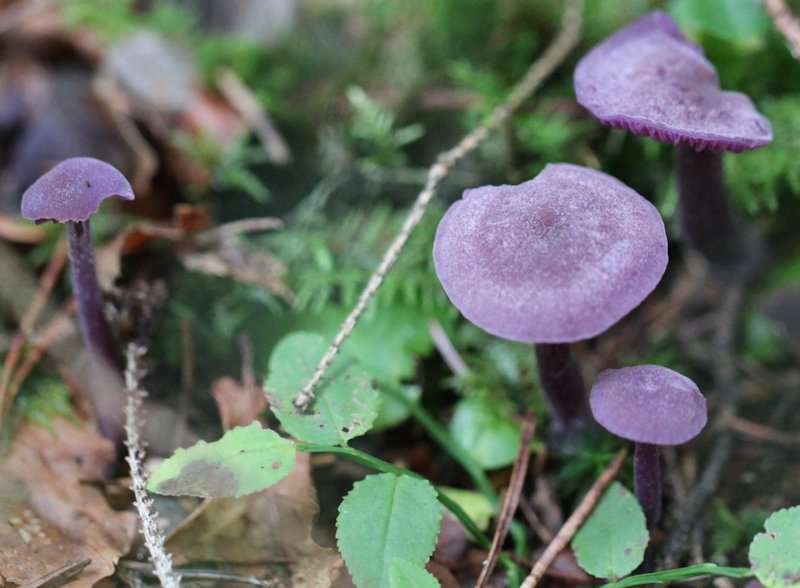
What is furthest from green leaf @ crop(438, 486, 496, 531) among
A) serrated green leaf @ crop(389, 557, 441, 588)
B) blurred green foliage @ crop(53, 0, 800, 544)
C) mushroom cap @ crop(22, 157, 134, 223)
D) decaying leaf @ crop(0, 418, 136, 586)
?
mushroom cap @ crop(22, 157, 134, 223)

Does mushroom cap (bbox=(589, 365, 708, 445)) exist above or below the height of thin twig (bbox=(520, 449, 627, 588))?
above

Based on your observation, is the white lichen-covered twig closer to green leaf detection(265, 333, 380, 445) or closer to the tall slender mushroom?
the tall slender mushroom

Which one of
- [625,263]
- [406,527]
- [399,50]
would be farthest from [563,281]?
[399,50]

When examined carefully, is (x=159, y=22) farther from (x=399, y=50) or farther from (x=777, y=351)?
(x=777, y=351)

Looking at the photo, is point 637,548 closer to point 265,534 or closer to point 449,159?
point 265,534

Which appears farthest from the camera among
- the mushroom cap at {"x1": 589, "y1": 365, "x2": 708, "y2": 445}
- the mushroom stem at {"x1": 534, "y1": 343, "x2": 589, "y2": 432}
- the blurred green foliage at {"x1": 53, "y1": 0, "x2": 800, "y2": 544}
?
the blurred green foliage at {"x1": 53, "y1": 0, "x2": 800, "y2": 544}

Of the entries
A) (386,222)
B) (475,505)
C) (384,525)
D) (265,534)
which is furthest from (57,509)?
(386,222)
